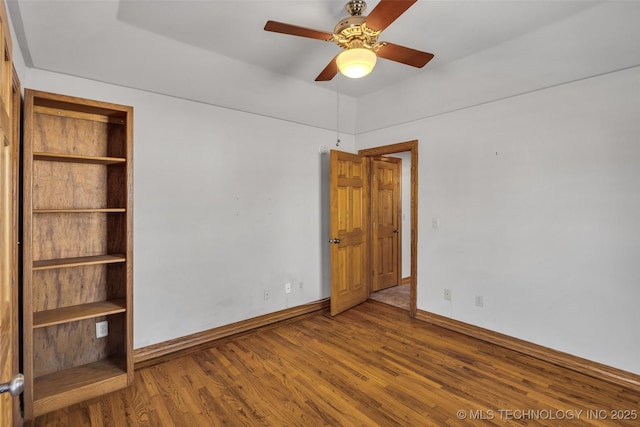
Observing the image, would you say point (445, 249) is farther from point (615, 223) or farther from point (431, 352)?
point (615, 223)

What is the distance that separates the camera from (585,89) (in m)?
2.56

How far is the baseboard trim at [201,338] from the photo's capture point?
2.74 m

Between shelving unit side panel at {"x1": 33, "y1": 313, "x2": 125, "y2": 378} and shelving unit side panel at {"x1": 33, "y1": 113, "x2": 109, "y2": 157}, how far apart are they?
1.33 metres

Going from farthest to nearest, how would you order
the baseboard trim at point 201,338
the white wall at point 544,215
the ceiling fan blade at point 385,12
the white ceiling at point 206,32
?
1. the baseboard trim at point 201,338
2. the white wall at point 544,215
3. the white ceiling at point 206,32
4. the ceiling fan blade at point 385,12

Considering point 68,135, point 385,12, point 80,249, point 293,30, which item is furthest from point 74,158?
point 385,12

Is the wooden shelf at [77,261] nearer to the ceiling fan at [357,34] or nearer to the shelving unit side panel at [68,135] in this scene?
the shelving unit side panel at [68,135]

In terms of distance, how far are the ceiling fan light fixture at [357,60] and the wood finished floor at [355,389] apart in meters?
2.19

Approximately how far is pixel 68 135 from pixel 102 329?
1.55m

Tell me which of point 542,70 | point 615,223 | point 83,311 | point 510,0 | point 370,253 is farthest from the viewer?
point 370,253

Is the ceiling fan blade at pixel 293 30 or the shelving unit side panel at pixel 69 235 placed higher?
the ceiling fan blade at pixel 293 30

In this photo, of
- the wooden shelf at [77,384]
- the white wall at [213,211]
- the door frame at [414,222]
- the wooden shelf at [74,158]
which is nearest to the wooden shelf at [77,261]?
the white wall at [213,211]

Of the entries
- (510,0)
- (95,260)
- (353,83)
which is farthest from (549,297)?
(95,260)

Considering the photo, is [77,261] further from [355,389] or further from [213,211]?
[355,389]

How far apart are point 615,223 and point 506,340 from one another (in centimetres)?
137
